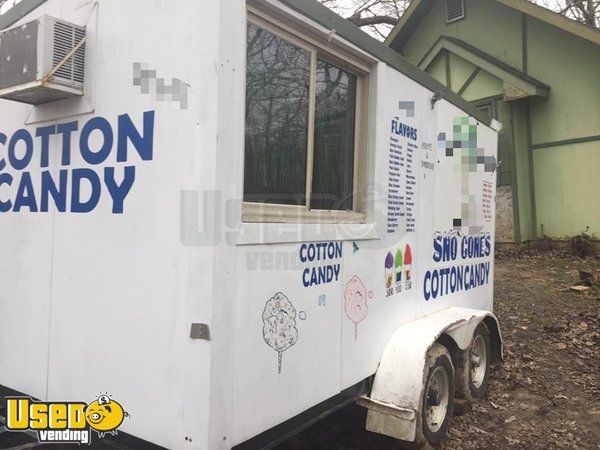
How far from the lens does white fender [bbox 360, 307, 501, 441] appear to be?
3121 millimetres

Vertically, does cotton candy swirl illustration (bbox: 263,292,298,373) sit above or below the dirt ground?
above

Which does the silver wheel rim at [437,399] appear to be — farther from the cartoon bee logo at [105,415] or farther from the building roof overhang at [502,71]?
the building roof overhang at [502,71]

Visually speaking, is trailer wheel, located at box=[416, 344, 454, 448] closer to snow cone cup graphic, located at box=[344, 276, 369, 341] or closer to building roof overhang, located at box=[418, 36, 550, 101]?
snow cone cup graphic, located at box=[344, 276, 369, 341]

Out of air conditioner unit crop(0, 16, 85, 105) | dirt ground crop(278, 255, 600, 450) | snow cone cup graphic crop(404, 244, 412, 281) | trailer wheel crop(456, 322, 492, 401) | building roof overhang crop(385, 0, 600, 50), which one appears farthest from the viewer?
building roof overhang crop(385, 0, 600, 50)

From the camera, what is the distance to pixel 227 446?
7.10 feet

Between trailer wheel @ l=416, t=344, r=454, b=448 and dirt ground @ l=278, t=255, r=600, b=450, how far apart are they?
26cm

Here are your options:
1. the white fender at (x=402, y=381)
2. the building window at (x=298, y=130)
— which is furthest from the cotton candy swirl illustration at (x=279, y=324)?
the white fender at (x=402, y=381)

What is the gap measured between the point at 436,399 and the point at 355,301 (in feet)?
3.86

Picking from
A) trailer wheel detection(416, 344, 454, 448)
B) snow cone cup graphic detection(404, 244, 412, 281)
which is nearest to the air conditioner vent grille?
snow cone cup graphic detection(404, 244, 412, 281)

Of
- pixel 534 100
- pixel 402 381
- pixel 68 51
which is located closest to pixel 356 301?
pixel 402 381

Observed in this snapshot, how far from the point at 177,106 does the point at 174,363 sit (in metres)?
1.09

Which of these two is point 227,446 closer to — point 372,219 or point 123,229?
point 123,229

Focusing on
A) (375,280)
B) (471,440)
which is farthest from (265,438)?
(471,440)

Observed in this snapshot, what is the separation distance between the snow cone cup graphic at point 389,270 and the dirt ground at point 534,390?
123 cm
